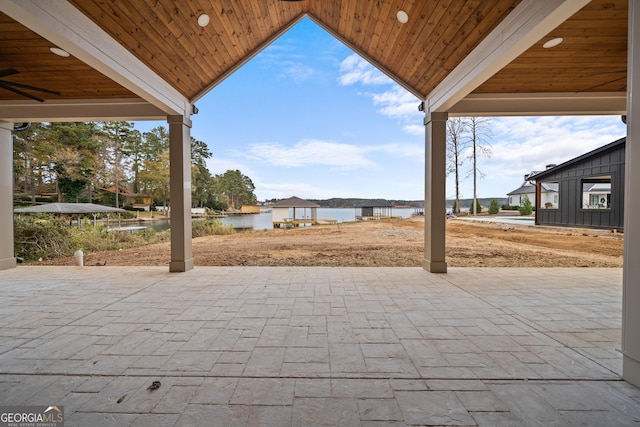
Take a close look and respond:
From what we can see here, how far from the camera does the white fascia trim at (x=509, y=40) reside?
2.40 m

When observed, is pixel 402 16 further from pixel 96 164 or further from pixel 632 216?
pixel 96 164

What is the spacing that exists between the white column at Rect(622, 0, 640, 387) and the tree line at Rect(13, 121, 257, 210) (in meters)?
13.8

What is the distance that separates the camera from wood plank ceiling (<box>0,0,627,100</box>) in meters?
3.22

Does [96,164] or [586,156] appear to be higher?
[96,164]

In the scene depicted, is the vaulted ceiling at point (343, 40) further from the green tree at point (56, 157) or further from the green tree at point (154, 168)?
the green tree at point (154, 168)

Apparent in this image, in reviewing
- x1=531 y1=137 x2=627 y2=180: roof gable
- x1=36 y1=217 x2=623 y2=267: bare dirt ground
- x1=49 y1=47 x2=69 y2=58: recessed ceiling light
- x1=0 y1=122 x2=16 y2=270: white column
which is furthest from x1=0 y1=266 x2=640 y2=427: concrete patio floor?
x1=531 y1=137 x2=627 y2=180: roof gable

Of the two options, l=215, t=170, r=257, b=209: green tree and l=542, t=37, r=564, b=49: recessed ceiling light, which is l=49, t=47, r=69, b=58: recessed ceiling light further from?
l=215, t=170, r=257, b=209: green tree

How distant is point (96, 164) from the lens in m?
15.2

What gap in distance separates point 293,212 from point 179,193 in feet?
49.7

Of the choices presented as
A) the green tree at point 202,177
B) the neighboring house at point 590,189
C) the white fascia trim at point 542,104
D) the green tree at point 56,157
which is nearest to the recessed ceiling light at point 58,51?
the white fascia trim at point 542,104

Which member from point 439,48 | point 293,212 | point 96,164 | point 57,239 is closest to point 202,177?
point 96,164

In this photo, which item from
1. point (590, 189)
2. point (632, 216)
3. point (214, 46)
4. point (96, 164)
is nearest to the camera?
point (632, 216)

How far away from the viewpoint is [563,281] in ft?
15.0

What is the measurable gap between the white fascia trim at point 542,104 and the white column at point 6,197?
27.6 ft
